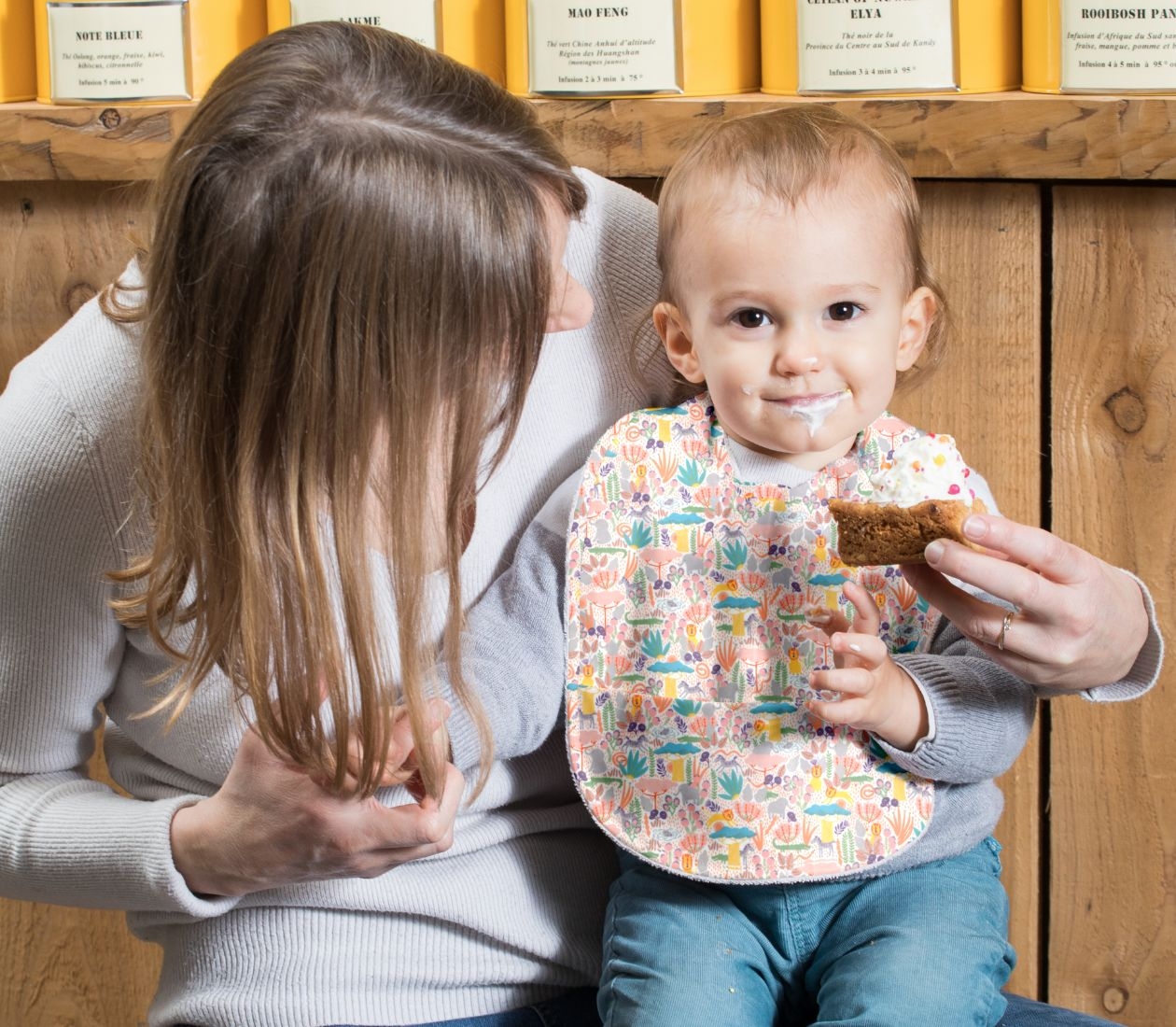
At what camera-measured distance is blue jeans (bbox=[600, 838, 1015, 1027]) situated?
3.65 feet

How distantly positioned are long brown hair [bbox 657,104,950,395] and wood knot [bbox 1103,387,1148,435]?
0.32 meters

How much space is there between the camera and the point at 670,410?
1.35 metres

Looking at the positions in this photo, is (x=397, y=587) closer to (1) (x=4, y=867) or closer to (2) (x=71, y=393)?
(2) (x=71, y=393)

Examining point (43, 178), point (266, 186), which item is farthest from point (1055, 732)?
point (43, 178)

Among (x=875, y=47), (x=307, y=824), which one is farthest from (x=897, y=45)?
(x=307, y=824)

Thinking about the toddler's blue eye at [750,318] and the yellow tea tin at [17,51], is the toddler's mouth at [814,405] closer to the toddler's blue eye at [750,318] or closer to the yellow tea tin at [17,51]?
the toddler's blue eye at [750,318]

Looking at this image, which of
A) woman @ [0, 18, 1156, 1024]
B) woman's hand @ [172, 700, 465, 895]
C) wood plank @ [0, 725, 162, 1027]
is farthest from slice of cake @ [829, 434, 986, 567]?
wood plank @ [0, 725, 162, 1027]

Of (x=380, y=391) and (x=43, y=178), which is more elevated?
(x=43, y=178)

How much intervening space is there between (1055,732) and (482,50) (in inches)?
40.6

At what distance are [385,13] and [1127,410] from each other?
3.04 feet

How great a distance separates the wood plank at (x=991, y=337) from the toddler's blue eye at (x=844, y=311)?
28 cm

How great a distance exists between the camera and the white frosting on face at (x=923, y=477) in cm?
116

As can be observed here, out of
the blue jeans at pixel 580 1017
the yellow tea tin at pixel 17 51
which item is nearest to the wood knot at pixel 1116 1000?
the blue jeans at pixel 580 1017

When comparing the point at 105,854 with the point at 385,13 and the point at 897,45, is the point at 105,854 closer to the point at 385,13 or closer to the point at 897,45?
the point at 385,13
